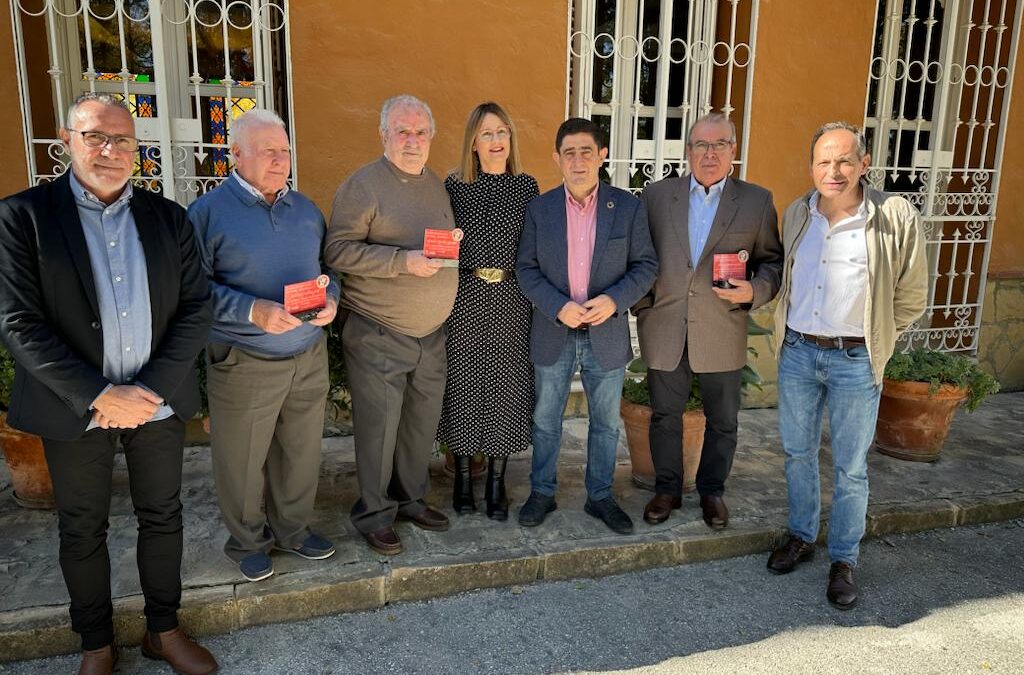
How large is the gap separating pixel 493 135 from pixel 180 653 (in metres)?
2.49

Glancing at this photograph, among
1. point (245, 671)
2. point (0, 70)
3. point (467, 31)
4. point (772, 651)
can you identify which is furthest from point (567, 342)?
point (0, 70)

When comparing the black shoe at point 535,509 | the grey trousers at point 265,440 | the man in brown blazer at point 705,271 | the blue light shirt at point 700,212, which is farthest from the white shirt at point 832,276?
the grey trousers at point 265,440

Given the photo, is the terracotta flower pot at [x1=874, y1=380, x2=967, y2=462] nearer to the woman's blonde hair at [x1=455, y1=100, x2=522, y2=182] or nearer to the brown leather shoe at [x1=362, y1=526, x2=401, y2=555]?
the woman's blonde hair at [x1=455, y1=100, x2=522, y2=182]

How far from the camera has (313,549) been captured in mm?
3305

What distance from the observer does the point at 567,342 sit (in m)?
3.56

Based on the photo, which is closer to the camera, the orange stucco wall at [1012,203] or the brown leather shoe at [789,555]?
the brown leather shoe at [789,555]

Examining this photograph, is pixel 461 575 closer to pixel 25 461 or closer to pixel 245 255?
pixel 245 255

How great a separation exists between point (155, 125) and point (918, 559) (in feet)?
16.5

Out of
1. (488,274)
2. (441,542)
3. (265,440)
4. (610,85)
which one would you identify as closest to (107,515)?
(265,440)

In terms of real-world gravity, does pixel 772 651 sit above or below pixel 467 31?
below

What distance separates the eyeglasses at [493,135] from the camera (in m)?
3.37

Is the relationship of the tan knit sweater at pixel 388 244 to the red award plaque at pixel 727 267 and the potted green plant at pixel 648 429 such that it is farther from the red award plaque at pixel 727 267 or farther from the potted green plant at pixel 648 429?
the potted green plant at pixel 648 429

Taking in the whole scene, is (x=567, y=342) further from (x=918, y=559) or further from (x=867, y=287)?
(x=918, y=559)

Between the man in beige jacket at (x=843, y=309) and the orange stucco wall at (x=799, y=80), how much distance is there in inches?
97.9
